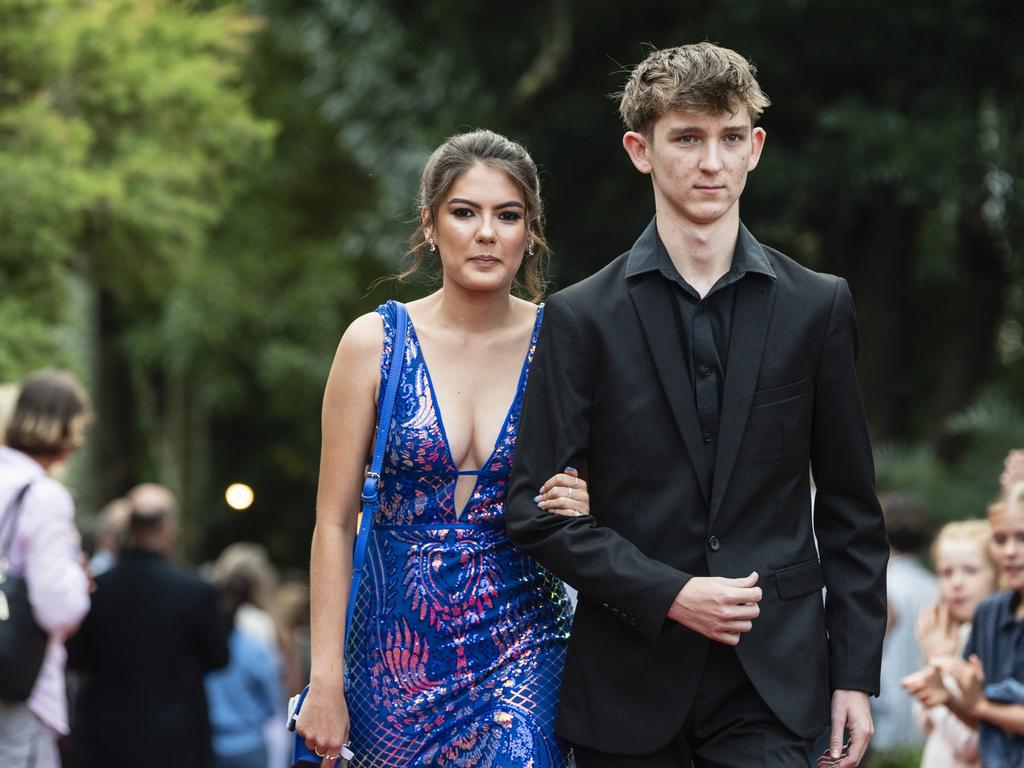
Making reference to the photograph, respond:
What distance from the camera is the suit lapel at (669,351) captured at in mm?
4160

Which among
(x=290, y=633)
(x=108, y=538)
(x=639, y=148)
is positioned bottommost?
(x=290, y=633)

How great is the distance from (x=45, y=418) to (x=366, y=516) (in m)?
2.60

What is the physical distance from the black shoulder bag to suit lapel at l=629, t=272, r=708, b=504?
314 cm

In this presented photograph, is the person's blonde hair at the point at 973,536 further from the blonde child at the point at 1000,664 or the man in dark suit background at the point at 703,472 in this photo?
the man in dark suit background at the point at 703,472

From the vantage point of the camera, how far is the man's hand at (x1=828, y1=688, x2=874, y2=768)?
4195mm

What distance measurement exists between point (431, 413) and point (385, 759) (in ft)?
3.06

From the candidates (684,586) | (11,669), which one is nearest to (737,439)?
(684,586)

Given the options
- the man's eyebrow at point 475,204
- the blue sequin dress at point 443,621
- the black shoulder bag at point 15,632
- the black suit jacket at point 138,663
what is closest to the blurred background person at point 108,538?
the black suit jacket at point 138,663

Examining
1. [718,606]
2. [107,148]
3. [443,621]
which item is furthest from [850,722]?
[107,148]

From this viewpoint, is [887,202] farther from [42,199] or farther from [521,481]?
[521,481]

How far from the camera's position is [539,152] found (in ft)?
45.1

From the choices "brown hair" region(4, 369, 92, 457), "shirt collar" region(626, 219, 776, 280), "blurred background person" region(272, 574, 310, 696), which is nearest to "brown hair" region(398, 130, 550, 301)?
"shirt collar" region(626, 219, 776, 280)

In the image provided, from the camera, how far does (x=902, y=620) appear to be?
30.6ft

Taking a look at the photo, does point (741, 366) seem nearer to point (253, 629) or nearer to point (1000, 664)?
point (1000, 664)
